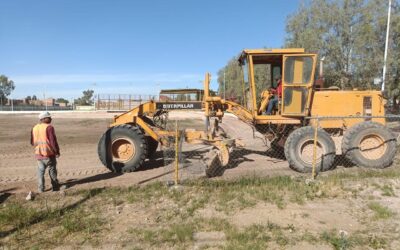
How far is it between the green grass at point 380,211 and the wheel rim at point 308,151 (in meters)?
2.72

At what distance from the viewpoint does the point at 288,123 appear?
10.3 meters

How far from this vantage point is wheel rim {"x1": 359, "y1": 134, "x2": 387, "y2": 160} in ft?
31.9

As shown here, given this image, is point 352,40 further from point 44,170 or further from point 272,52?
point 44,170

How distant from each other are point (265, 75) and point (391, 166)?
445cm

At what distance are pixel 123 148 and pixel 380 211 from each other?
6.29m

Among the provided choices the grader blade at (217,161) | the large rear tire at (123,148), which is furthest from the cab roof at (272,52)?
the large rear tire at (123,148)

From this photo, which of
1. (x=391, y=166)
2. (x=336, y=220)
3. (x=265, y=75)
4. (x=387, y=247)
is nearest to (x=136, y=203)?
(x=336, y=220)

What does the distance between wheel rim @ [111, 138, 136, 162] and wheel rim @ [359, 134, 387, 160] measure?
6147mm

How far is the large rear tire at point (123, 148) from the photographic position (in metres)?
9.62

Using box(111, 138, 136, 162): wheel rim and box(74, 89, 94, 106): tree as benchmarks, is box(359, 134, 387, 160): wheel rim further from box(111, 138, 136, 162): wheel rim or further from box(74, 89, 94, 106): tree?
box(74, 89, 94, 106): tree

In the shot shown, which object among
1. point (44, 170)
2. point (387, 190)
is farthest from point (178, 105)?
point (387, 190)

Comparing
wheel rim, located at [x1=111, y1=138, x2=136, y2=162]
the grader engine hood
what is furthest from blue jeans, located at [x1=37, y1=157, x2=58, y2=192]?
the grader engine hood

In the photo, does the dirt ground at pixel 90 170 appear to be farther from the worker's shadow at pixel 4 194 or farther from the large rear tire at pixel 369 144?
the large rear tire at pixel 369 144

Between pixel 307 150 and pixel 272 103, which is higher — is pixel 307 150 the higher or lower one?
the lower one
